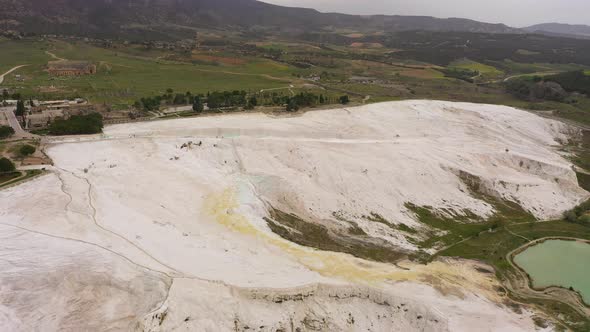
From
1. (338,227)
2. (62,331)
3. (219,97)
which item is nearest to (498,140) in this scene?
(338,227)

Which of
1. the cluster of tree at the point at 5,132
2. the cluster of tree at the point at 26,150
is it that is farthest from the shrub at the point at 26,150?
the cluster of tree at the point at 5,132

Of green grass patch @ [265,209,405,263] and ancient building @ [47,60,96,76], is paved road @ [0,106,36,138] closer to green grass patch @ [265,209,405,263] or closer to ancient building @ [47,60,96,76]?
green grass patch @ [265,209,405,263]

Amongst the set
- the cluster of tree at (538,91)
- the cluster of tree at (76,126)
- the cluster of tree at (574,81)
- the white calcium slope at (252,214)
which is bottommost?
the white calcium slope at (252,214)

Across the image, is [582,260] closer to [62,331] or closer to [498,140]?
[498,140]

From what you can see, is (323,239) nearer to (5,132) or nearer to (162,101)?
(5,132)

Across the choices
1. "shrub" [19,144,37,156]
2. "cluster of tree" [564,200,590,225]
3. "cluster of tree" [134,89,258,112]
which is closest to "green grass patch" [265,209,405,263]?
"cluster of tree" [564,200,590,225]

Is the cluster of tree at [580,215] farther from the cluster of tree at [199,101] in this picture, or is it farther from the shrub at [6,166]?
the shrub at [6,166]

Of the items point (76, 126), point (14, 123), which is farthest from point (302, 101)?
point (14, 123)

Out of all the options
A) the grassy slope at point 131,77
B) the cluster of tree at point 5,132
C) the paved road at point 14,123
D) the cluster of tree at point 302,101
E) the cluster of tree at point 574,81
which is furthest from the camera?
the cluster of tree at point 574,81
